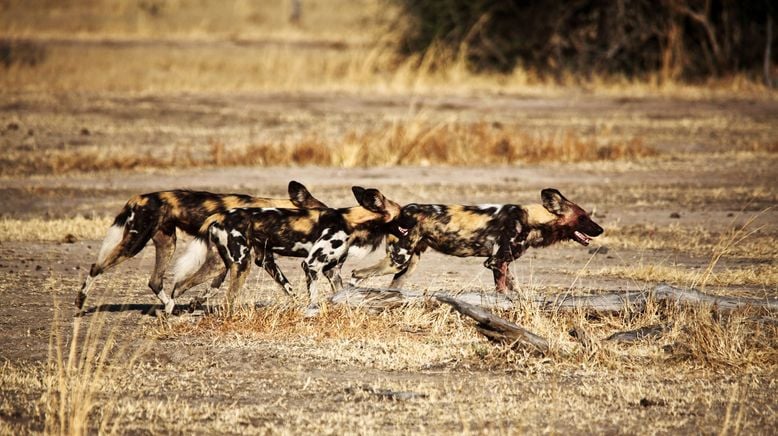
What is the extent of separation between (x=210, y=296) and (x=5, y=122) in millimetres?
13175

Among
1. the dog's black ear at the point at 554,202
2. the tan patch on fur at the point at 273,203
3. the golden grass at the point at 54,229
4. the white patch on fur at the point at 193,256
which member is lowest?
the golden grass at the point at 54,229

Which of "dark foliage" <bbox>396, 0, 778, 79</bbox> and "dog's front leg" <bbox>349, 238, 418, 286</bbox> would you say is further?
"dark foliage" <bbox>396, 0, 778, 79</bbox>

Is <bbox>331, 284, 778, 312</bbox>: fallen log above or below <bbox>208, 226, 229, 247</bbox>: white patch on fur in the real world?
below

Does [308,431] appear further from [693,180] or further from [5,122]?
[5,122]

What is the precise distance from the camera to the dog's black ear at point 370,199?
9.12m

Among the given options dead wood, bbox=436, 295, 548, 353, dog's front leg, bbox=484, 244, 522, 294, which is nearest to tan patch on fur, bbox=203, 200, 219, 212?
dog's front leg, bbox=484, 244, 522, 294

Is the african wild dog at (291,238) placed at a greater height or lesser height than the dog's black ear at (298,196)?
lesser

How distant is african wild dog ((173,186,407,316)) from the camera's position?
346 inches

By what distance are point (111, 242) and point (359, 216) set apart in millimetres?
1843

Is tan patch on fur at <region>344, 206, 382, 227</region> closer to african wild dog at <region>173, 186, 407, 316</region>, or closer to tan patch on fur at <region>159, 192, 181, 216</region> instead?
african wild dog at <region>173, 186, 407, 316</region>

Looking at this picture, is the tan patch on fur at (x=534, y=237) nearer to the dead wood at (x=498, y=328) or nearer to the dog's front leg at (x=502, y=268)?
the dog's front leg at (x=502, y=268)

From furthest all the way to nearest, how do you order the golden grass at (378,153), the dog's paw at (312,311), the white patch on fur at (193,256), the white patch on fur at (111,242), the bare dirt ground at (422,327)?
1. the golden grass at (378,153)
2. the white patch on fur at (111,242)
3. the white patch on fur at (193,256)
4. the dog's paw at (312,311)
5. the bare dirt ground at (422,327)

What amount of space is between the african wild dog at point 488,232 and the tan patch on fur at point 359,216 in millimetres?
272

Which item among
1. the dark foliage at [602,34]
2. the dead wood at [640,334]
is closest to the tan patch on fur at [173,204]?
the dead wood at [640,334]
